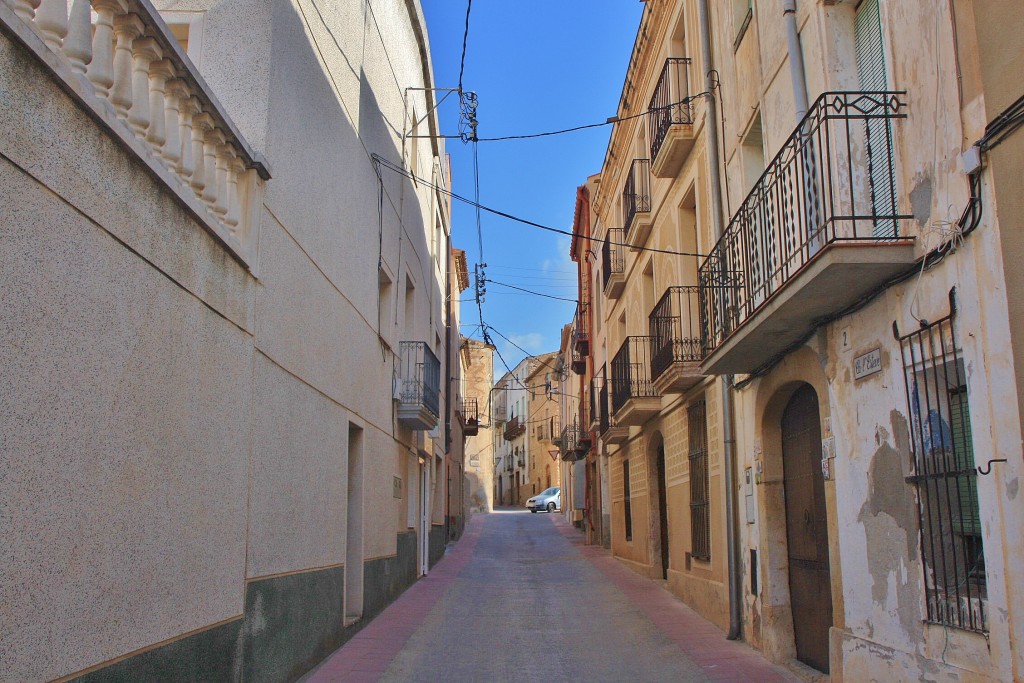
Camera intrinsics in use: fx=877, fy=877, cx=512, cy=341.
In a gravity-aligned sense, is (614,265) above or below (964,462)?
above

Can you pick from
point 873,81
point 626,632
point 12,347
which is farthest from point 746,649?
point 12,347

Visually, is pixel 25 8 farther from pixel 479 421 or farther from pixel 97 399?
pixel 479 421

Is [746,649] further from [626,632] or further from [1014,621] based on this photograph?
[1014,621]

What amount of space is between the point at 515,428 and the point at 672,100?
4930 cm

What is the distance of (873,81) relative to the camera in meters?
6.74

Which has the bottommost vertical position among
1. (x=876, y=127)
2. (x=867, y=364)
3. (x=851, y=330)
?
(x=867, y=364)

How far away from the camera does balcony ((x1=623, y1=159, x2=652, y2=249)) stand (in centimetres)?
1448

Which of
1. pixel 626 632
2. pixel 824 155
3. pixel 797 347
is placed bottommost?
pixel 626 632

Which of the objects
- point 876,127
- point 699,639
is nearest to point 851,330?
point 876,127

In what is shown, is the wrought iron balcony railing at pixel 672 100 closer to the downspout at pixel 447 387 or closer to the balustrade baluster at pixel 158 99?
the balustrade baluster at pixel 158 99

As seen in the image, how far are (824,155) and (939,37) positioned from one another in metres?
1.66

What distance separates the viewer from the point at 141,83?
4.80 meters

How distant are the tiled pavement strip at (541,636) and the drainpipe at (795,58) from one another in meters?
4.97

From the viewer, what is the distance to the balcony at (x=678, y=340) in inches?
446
